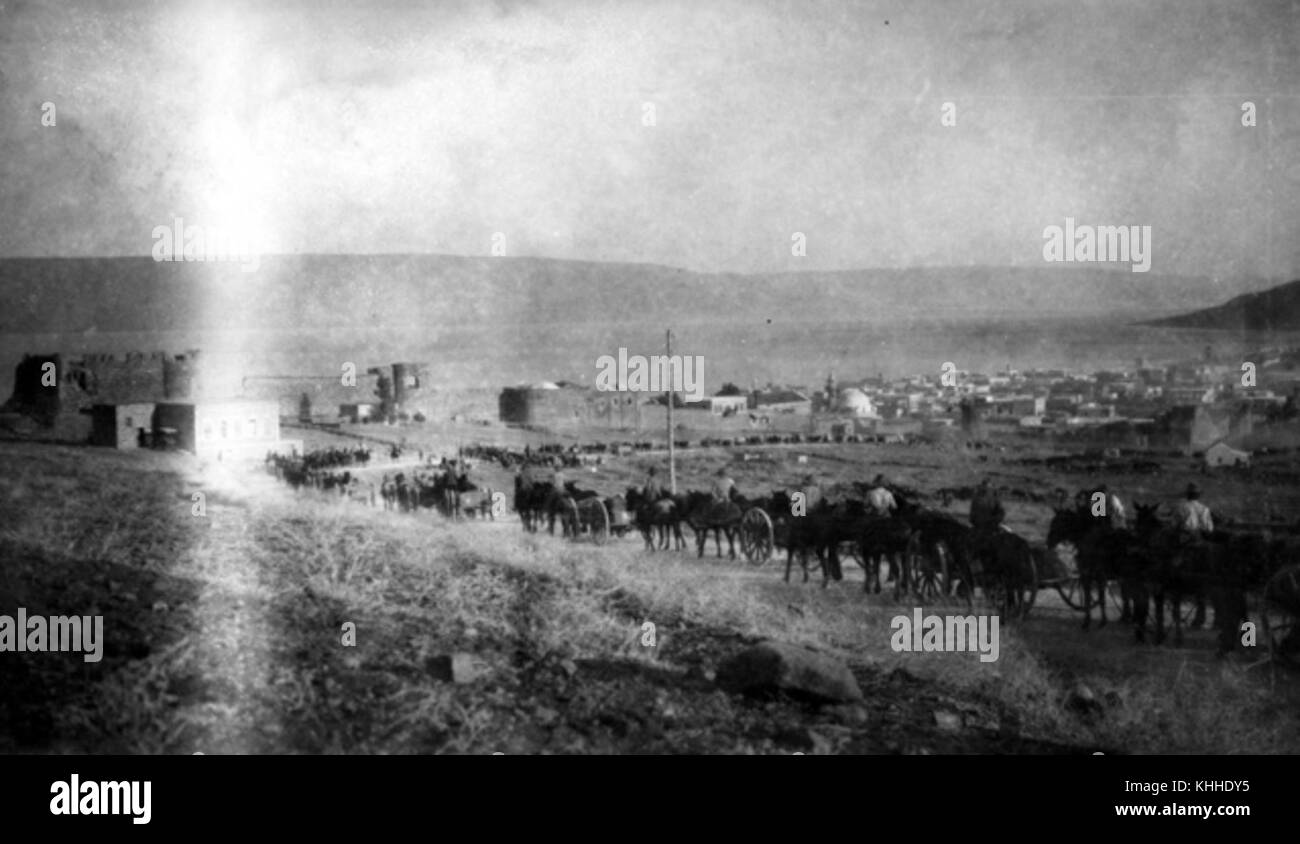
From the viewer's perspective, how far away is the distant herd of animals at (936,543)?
5.53 m

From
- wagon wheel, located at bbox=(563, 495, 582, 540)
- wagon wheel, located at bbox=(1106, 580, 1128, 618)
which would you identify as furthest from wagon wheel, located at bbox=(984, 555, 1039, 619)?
wagon wheel, located at bbox=(563, 495, 582, 540)

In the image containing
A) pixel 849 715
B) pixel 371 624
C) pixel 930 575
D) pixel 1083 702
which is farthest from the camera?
pixel 930 575

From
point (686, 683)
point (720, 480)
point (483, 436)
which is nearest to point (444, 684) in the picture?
point (686, 683)

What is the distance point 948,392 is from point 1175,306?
4.67 ft

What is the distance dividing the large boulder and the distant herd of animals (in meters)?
0.90

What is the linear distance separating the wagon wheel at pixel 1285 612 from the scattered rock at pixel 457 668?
4188mm

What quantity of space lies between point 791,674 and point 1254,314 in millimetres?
3579

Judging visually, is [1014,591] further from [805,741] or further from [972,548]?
[805,741]

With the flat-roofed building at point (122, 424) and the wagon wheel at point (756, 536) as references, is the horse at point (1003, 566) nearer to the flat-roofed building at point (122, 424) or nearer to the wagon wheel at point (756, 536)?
the wagon wheel at point (756, 536)

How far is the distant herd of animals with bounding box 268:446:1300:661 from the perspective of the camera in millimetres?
5531

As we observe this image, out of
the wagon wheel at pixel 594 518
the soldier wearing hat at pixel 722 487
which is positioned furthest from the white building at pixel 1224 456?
the wagon wheel at pixel 594 518

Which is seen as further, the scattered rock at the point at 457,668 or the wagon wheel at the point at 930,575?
the wagon wheel at the point at 930,575

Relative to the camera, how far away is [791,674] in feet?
16.7

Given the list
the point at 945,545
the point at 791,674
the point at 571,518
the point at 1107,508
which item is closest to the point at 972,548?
the point at 945,545
